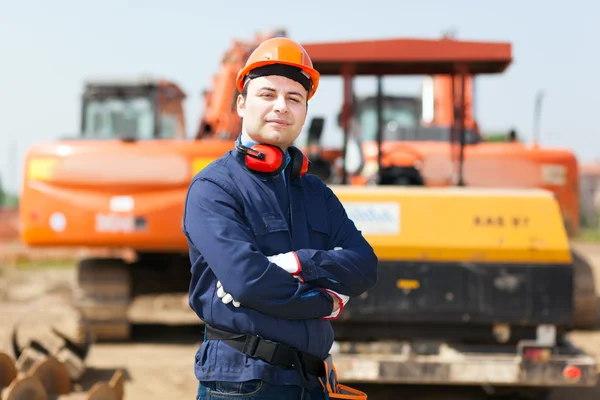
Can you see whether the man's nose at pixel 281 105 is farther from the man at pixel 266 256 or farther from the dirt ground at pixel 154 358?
the dirt ground at pixel 154 358

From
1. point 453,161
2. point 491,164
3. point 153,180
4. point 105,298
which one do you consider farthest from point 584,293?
point 105,298

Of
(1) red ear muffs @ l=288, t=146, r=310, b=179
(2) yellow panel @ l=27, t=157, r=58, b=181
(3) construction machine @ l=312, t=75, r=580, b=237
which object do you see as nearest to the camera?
(1) red ear muffs @ l=288, t=146, r=310, b=179

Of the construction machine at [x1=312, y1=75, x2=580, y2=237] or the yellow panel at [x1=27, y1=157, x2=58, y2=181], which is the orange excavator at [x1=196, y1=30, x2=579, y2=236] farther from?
the yellow panel at [x1=27, y1=157, x2=58, y2=181]

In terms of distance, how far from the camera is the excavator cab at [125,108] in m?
11.0

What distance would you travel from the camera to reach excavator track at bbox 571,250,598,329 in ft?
29.2

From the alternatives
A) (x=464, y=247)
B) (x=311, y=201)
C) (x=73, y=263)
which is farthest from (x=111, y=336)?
(x=73, y=263)

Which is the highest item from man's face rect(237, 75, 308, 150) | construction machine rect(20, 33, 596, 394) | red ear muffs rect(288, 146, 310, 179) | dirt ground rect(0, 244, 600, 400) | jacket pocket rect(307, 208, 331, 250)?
man's face rect(237, 75, 308, 150)

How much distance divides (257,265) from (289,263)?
0.13m

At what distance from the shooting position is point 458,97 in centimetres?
682

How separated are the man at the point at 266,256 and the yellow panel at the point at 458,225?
294 cm

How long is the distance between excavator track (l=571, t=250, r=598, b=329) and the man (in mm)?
6834

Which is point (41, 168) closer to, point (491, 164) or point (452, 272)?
point (491, 164)

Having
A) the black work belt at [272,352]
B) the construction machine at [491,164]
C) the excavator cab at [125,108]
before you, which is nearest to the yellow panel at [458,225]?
the construction machine at [491,164]

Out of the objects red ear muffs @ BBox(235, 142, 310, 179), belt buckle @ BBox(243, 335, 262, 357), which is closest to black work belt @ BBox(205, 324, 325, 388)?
belt buckle @ BBox(243, 335, 262, 357)
